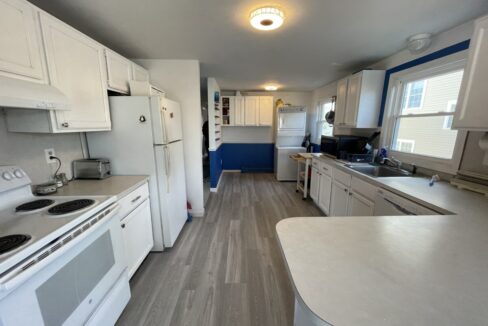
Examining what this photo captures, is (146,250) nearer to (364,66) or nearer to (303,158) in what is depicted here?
(303,158)

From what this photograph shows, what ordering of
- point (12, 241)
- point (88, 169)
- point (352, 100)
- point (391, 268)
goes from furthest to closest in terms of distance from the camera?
1. point (352, 100)
2. point (88, 169)
3. point (12, 241)
4. point (391, 268)

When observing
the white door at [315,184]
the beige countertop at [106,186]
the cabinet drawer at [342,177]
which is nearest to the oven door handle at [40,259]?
the beige countertop at [106,186]

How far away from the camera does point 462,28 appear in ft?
5.57

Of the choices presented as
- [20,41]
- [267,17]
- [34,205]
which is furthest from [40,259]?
[267,17]

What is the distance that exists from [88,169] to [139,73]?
4.39 ft

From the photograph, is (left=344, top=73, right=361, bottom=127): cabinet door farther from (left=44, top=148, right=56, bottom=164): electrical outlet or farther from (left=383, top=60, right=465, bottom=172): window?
(left=44, top=148, right=56, bottom=164): electrical outlet

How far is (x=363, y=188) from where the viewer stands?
78.8 inches

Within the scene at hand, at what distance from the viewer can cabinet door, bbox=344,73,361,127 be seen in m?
2.66

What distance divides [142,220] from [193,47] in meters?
2.03

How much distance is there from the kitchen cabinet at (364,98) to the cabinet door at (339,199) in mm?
959

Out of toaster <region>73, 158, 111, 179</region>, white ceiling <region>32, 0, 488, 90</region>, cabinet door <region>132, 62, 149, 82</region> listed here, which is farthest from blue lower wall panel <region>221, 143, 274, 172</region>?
toaster <region>73, 158, 111, 179</region>

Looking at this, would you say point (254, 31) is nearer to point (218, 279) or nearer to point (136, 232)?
point (136, 232)

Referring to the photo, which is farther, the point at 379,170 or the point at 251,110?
the point at 251,110

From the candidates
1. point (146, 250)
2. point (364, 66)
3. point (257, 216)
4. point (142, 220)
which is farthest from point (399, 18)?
point (146, 250)
